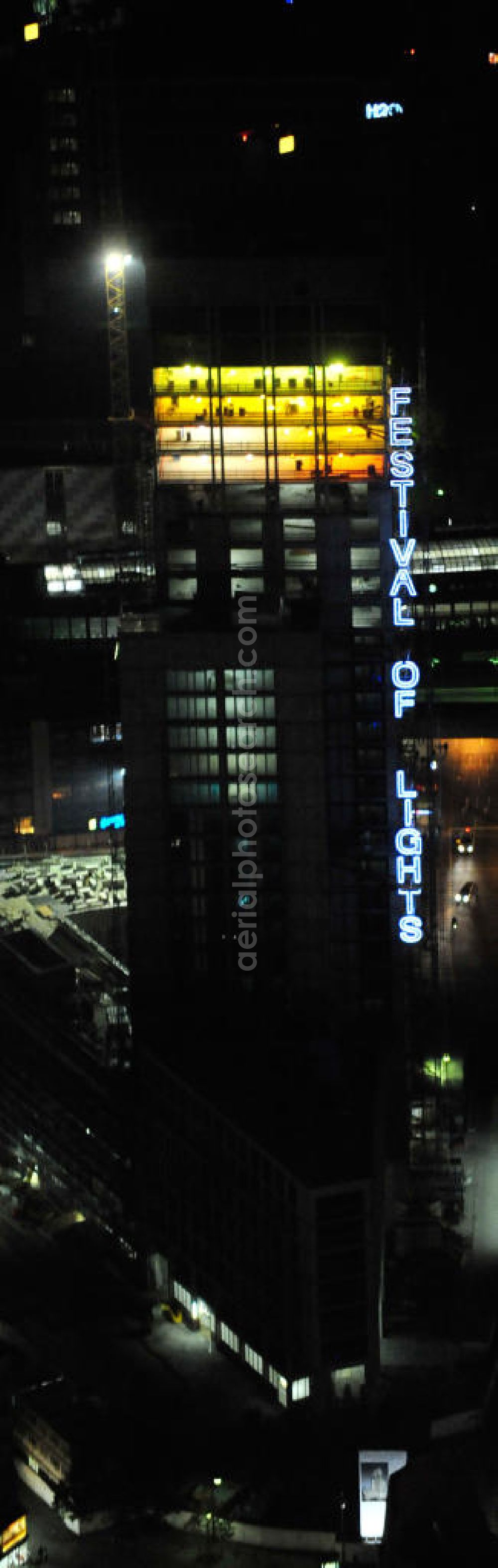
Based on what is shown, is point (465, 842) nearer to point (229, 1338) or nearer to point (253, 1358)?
point (229, 1338)

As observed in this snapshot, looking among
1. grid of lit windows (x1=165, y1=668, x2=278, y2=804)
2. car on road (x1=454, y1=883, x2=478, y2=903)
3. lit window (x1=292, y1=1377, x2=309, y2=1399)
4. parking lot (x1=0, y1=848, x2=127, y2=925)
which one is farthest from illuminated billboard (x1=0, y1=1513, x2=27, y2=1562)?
car on road (x1=454, y1=883, x2=478, y2=903)

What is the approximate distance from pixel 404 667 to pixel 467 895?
20.6 meters

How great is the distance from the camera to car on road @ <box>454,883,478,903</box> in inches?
2662

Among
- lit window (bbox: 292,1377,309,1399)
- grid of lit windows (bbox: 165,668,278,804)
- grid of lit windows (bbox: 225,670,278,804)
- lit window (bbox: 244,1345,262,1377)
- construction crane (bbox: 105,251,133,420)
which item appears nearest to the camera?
lit window (bbox: 292,1377,309,1399)

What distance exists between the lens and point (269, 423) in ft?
170

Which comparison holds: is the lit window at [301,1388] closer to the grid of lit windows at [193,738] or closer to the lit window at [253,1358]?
the lit window at [253,1358]

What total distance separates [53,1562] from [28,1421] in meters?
3.21

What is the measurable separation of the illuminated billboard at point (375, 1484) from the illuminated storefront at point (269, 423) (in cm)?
2957

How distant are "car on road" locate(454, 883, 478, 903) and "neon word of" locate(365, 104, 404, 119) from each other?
1162 inches

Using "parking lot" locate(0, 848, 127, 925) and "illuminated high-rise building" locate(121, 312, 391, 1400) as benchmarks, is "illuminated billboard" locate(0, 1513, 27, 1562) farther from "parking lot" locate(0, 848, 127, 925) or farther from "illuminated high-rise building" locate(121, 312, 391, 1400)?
"parking lot" locate(0, 848, 127, 925)

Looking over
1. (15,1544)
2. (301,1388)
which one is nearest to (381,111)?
(301,1388)

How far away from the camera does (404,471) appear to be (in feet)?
164

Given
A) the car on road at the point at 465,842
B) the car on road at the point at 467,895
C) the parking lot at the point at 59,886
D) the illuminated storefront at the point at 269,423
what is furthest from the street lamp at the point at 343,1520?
the car on road at the point at 465,842

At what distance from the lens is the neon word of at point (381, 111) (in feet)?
169
